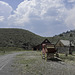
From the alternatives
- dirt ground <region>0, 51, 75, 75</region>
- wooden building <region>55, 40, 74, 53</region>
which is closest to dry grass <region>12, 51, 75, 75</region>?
dirt ground <region>0, 51, 75, 75</region>

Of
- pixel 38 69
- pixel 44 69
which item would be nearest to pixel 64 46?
pixel 44 69

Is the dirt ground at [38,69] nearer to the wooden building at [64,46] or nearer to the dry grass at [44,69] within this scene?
the dry grass at [44,69]

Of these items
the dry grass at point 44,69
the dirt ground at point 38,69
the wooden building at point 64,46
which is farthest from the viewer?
the wooden building at point 64,46

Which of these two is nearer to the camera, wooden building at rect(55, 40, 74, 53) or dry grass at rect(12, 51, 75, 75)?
dry grass at rect(12, 51, 75, 75)

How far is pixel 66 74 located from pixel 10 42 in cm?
9210

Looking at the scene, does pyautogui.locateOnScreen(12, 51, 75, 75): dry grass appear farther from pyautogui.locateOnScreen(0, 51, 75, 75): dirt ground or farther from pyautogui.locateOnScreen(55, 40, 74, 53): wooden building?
pyautogui.locateOnScreen(55, 40, 74, 53): wooden building

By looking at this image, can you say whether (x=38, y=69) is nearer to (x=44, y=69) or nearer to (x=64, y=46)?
(x=44, y=69)

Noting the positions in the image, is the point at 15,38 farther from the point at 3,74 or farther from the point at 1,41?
the point at 3,74

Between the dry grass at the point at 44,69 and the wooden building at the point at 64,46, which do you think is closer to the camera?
the dry grass at the point at 44,69

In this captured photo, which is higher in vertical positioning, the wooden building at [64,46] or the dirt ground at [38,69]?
the wooden building at [64,46]

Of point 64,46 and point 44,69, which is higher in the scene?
point 64,46

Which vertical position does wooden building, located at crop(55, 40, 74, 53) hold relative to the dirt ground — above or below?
above

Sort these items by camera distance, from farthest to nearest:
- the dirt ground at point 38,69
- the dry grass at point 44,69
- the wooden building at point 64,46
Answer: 1. the wooden building at point 64,46
2. the dry grass at point 44,69
3. the dirt ground at point 38,69

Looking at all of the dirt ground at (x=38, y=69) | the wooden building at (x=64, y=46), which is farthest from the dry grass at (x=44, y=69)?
the wooden building at (x=64, y=46)
